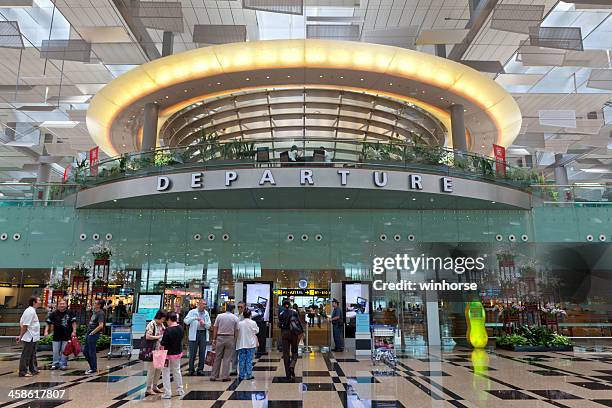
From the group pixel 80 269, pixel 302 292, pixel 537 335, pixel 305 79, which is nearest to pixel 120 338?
pixel 80 269

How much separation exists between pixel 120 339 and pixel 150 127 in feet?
28.7

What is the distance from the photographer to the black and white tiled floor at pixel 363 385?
20.5 ft

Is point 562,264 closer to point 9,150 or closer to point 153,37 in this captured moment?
point 153,37

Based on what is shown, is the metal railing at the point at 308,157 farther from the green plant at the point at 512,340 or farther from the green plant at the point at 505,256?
the green plant at the point at 512,340

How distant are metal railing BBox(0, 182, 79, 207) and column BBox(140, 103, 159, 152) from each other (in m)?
3.21

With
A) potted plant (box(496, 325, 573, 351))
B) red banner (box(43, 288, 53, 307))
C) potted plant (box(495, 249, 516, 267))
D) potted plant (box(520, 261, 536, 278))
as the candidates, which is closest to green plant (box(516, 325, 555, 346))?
potted plant (box(496, 325, 573, 351))

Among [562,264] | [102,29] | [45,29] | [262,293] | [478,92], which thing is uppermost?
[45,29]

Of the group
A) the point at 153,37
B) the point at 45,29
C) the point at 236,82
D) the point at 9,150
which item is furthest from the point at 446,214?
the point at 9,150

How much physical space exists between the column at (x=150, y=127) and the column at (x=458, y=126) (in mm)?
11459

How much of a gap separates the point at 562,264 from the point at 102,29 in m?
17.9

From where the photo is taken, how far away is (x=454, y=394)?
22.2 ft

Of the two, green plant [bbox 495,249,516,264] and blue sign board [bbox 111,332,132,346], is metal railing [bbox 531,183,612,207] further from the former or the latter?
blue sign board [bbox 111,332,132,346]

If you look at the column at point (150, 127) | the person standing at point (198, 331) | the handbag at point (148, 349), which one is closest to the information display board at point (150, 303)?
the person standing at point (198, 331)

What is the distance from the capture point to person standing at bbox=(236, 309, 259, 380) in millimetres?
7980
